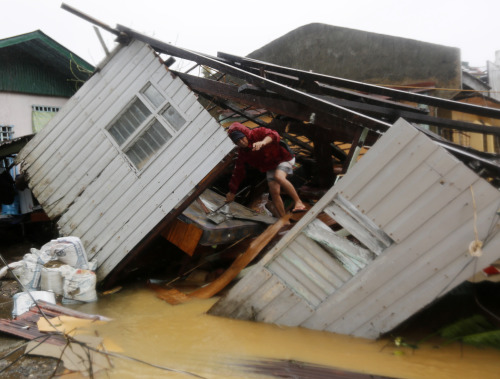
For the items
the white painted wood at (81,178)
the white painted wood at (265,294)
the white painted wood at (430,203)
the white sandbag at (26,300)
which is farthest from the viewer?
the white painted wood at (81,178)

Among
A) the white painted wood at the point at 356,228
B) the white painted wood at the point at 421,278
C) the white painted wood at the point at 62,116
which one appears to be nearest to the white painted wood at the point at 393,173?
the white painted wood at the point at 356,228

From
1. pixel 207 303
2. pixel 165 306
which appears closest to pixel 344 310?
pixel 207 303

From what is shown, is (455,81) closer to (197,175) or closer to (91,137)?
(197,175)

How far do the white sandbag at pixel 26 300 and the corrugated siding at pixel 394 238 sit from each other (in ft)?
11.3

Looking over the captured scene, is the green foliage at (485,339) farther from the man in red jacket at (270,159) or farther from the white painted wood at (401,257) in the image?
the man in red jacket at (270,159)

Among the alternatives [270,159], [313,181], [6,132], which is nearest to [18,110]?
[6,132]

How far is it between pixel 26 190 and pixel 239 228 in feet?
18.2

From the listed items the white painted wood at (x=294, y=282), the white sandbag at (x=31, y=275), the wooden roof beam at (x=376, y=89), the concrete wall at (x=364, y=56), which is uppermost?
the concrete wall at (x=364, y=56)

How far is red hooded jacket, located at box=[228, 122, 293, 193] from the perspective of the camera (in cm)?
683

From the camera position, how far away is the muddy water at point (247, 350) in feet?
12.4

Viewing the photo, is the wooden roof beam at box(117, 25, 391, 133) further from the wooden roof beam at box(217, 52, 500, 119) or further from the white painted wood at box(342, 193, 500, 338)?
the white painted wood at box(342, 193, 500, 338)

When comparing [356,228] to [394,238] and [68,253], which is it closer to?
[394,238]

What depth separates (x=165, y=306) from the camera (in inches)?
227

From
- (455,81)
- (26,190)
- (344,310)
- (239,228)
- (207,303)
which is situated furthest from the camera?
(455,81)
